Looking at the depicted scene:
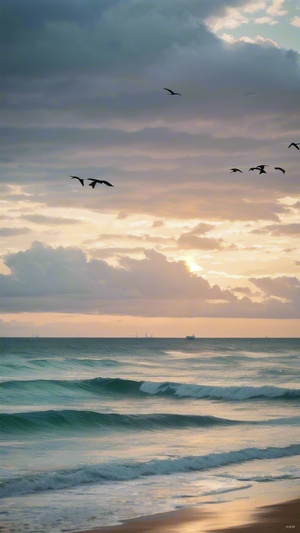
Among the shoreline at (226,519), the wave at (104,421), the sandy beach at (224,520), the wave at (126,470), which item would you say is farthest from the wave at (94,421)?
the sandy beach at (224,520)

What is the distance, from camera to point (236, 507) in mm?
16938

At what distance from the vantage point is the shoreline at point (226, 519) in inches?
582

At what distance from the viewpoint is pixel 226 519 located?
51.5ft

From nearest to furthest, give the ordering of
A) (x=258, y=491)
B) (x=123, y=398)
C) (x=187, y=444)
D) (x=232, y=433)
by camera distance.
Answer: (x=258, y=491), (x=187, y=444), (x=232, y=433), (x=123, y=398)

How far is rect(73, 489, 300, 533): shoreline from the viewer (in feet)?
48.5

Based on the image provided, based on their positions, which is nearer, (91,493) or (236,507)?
(236,507)

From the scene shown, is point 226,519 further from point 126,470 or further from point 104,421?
point 104,421

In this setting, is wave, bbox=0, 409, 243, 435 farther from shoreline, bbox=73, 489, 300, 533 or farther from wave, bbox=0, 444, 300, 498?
A: shoreline, bbox=73, 489, 300, 533

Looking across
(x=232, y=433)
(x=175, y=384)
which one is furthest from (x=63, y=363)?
(x=232, y=433)

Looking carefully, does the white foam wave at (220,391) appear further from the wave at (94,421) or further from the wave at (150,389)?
the wave at (94,421)

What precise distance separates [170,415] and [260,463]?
13.1 meters

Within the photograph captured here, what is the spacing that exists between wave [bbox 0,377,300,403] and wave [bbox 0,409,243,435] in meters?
10.5

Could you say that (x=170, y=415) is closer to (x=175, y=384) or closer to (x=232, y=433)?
(x=232, y=433)

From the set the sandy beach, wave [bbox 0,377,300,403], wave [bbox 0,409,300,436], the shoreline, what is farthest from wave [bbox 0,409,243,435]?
the sandy beach
